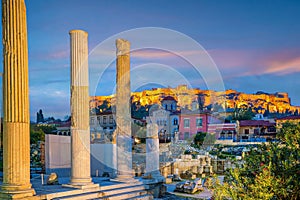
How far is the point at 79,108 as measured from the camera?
11789 mm

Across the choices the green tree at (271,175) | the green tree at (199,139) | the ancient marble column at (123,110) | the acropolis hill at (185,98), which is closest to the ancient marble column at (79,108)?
the ancient marble column at (123,110)

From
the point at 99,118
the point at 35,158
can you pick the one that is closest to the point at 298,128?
the point at 35,158

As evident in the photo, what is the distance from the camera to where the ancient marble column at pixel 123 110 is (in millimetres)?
14547

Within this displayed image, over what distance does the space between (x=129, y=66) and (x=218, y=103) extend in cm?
7267

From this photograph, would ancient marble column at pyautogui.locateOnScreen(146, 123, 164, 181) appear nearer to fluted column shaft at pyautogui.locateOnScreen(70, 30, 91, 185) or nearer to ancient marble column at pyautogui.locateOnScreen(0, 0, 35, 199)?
fluted column shaft at pyautogui.locateOnScreen(70, 30, 91, 185)

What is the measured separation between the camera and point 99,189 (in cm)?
1212

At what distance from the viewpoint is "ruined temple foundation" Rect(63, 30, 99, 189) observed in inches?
460

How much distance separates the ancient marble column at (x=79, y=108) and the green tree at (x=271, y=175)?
5630mm

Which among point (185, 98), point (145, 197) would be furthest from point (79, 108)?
point (185, 98)

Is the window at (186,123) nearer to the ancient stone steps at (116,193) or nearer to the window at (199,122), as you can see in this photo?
the window at (199,122)

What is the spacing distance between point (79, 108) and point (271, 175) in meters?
6.84

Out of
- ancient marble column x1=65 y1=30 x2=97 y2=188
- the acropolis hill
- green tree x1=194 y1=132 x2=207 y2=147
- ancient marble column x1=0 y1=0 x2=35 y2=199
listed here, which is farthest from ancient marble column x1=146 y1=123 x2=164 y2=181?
green tree x1=194 y1=132 x2=207 y2=147

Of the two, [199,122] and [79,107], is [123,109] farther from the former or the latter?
[199,122]

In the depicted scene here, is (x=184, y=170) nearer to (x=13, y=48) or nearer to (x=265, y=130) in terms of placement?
(x=13, y=48)
